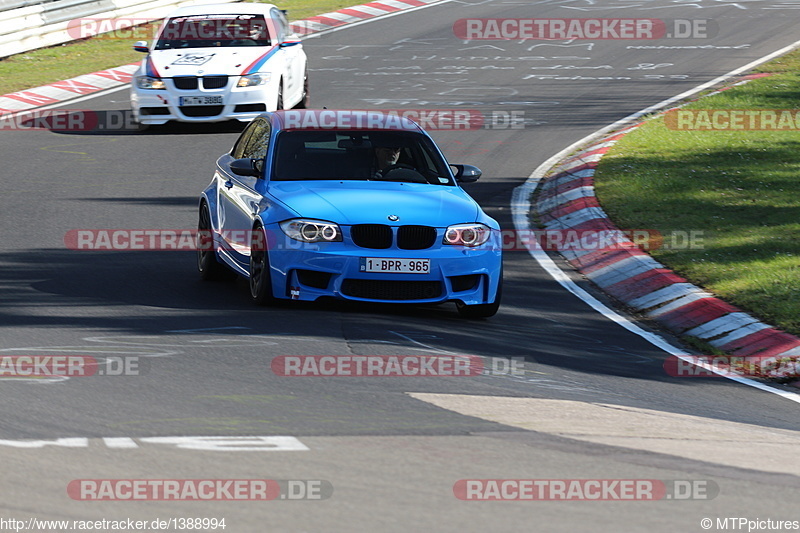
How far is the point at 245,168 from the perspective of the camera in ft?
35.8

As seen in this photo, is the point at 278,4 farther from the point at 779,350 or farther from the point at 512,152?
the point at 779,350

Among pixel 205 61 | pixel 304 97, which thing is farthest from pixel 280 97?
pixel 304 97

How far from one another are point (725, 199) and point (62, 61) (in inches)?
603

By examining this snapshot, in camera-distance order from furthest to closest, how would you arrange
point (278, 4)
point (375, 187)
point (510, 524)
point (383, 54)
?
point (278, 4), point (383, 54), point (375, 187), point (510, 524)

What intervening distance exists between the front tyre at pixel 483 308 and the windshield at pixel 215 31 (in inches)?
424

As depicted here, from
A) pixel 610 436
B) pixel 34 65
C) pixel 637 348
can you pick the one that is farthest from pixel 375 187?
pixel 34 65

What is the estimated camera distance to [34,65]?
25.2 metres

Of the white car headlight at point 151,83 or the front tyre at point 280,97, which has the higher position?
the white car headlight at point 151,83

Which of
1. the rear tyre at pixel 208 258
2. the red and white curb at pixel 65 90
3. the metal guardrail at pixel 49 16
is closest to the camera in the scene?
the rear tyre at pixel 208 258

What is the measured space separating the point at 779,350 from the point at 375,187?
11.1 ft

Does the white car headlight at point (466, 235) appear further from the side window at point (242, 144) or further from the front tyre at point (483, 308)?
the side window at point (242, 144)

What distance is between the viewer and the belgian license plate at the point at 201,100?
1927cm

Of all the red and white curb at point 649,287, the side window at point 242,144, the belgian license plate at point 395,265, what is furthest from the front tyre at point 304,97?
the belgian license plate at point 395,265

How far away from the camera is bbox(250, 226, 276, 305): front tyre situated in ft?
33.6
